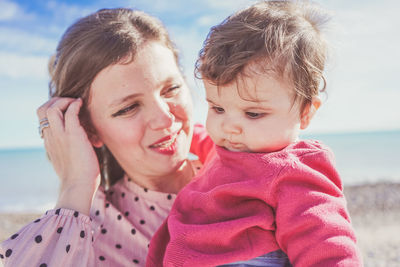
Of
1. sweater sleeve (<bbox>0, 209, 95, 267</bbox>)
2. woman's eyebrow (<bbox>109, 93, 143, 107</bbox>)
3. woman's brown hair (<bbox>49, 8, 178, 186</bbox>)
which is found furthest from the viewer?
woman's brown hair (<bbox>49, 8, 178, 186</bbox>)

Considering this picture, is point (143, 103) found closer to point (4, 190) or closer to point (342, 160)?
point (4, 190)

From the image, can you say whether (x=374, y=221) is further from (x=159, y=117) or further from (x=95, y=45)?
(x=95, y=45)

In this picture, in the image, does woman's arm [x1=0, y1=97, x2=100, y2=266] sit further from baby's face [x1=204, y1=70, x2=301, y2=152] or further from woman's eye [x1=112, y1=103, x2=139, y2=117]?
baby's face [x1=204, y1=70, x2=301, y2=152]

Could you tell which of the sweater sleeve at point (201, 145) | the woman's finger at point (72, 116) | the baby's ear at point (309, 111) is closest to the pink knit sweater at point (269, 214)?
the baby's ear at point (309, 111)

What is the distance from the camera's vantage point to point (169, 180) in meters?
2.76

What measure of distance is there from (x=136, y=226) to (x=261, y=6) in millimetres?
1523

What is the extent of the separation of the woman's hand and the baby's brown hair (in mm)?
Result: 935

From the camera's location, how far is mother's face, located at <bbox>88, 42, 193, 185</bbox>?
2.38m

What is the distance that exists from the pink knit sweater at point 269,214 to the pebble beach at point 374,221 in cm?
646

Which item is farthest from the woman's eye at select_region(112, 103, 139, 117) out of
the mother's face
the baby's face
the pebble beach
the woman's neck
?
the pebble beach

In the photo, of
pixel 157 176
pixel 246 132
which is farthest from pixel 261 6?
pixel 157 176

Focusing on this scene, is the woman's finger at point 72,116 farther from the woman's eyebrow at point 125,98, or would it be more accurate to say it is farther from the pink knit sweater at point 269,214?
the pink knit sweater at point 269,214

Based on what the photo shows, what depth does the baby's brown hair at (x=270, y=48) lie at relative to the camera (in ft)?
5.64

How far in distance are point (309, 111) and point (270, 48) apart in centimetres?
37
